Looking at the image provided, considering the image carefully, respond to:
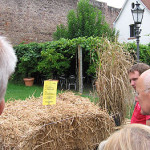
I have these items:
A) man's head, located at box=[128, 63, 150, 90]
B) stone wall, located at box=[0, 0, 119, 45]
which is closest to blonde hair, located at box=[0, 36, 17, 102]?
man's head, located at box=[128, 63, 150, 90]

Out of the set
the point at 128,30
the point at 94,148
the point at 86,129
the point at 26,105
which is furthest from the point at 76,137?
the point at 128,30

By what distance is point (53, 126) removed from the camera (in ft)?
6.90

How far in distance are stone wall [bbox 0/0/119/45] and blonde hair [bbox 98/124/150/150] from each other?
1332 centimetres

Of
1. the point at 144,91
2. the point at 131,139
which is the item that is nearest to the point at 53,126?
the point at 144,91

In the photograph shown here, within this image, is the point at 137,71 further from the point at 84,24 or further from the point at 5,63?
the point at 84,24

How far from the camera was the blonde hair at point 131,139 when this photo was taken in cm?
73

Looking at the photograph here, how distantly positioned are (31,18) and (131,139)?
51.2ft

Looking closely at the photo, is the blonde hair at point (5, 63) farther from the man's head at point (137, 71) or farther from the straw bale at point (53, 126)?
the man's head at point (137, 71)

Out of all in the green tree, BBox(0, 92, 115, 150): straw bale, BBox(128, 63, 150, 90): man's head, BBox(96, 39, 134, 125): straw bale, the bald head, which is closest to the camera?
the bald head

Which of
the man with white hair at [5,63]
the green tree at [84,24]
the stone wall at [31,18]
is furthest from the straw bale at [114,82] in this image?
the stone wall at [31,18]

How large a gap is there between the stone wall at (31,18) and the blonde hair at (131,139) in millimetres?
13316

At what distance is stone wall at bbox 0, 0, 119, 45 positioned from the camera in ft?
45.6

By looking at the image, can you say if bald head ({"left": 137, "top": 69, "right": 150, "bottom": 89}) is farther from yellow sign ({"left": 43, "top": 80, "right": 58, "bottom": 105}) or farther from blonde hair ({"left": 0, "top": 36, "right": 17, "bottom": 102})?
yellow sign ({"left": 43, "top": 80, "right": 58, "bottom": 105})

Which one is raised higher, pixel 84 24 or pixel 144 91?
pixel 84 24
